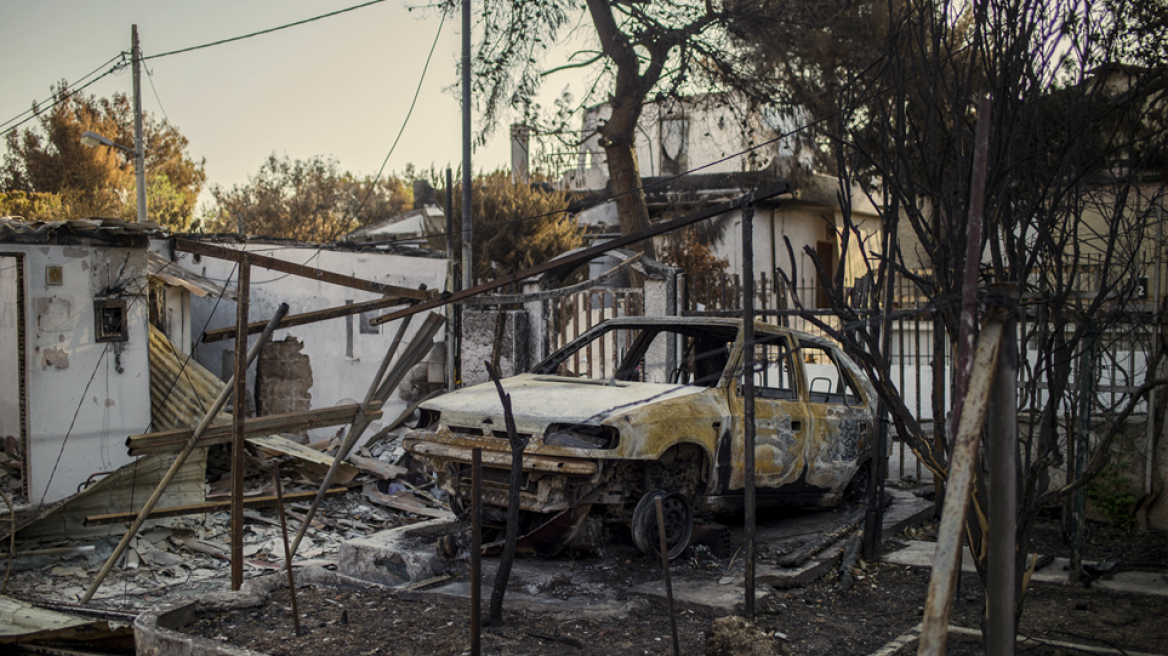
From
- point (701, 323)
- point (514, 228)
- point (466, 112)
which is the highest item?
point (466, 112)

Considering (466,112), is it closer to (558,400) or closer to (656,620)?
(558,400)

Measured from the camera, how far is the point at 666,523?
5.93 metres

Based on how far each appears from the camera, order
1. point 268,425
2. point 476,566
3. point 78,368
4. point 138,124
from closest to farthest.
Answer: point 476,566 < point 268,425 < point 78,368 < point 138,124

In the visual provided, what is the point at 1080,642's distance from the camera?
4.51 m

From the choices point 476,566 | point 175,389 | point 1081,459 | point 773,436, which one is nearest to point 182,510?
point 175,389

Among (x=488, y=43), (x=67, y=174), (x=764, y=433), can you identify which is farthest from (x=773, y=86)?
(x=67, y=174)

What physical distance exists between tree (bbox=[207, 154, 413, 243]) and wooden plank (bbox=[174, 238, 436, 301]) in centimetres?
3060

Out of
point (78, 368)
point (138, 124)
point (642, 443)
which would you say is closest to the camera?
point (642, 443)

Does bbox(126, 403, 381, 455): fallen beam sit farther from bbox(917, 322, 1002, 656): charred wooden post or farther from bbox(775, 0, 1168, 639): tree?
bbox(917, 322, 1002, 656): charred wooden post

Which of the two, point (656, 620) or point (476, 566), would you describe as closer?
point (476, 566)

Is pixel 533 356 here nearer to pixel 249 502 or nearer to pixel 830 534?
pixel 249 502

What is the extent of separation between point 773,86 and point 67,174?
3003 cm

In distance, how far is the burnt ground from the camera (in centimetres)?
463

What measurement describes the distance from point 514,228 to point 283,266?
16.9 m
